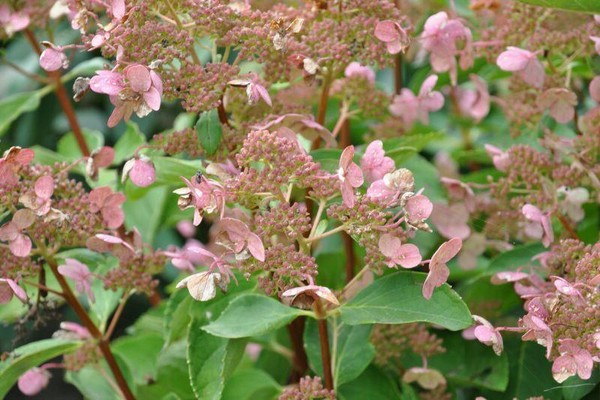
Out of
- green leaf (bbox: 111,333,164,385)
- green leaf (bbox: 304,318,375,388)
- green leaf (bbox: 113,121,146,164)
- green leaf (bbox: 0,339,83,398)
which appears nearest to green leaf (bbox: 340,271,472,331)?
green leaf (bbox: 304,318,375,388)

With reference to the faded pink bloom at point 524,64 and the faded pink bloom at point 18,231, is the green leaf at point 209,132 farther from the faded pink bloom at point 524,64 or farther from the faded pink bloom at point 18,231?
the faded pink bloom at point 524,64

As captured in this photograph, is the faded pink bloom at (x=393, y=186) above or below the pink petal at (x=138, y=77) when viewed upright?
below

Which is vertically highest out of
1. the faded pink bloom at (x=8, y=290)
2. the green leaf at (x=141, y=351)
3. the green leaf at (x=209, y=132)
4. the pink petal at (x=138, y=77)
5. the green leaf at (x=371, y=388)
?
the pink petal at (x=138, y=77)

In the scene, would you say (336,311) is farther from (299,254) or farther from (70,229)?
(70,229)

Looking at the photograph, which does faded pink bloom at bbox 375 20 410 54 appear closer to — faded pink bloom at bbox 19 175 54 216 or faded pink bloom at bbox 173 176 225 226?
faded pink bloom at bbox 173 176 225 226

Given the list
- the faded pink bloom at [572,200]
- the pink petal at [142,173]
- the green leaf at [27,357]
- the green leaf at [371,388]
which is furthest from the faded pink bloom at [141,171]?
the faded pink bloom at [572,200]

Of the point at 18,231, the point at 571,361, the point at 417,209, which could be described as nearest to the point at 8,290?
the point at 18,231

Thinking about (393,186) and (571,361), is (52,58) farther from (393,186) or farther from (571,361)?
(571,361)
